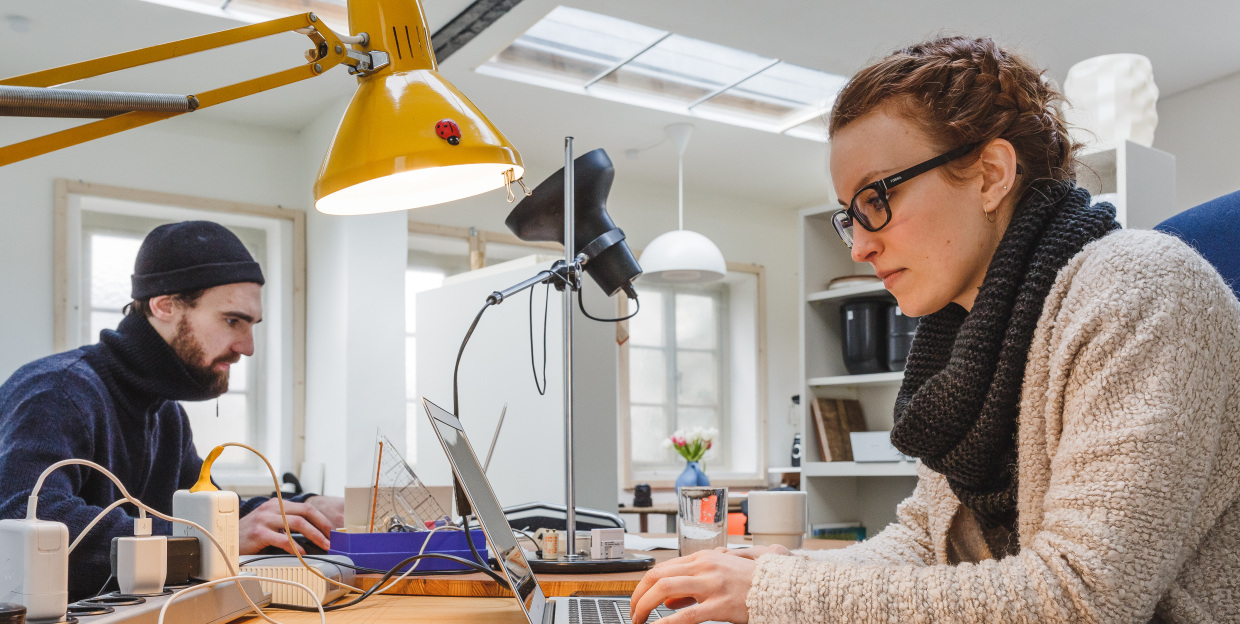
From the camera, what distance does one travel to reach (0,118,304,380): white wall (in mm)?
4293

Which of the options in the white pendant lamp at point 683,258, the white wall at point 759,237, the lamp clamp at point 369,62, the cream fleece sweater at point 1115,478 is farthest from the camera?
the white wall at point 759,237

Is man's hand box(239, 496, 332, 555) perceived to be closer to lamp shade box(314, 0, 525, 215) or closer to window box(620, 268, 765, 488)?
lamp shade box(314, 0, 525, 215)

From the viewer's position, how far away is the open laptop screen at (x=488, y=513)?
973 mm

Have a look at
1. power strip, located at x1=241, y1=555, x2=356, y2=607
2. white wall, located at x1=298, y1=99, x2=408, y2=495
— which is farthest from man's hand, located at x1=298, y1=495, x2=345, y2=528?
white wall, located at x1=298, y1=99, x2=408, y2=495

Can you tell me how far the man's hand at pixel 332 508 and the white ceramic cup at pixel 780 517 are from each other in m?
0.78

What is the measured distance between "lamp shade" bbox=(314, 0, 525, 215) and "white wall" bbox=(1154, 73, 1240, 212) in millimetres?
4252

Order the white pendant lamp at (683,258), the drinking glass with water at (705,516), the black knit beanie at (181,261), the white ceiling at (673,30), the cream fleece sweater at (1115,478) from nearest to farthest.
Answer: the cream fleece sweater at (1115,478) → the drinking glass with water at (705,516) → the black knit beanie at (181,261) → the white ceiling at (673,30) → the white pendant lamp at (683,258)

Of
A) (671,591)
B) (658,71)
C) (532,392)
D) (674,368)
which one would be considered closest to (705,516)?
→ (671,591)

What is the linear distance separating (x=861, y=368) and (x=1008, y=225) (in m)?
2.74

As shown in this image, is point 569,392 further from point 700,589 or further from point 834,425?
point 834,425

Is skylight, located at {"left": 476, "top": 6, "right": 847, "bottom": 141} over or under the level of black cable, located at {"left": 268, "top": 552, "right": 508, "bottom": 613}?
over

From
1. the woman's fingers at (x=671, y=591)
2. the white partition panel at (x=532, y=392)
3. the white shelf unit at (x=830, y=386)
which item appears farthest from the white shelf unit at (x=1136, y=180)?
the woman's fingers at (x=671, y=591)

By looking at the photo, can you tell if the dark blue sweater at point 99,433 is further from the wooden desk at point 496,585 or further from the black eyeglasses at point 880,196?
the black eyeglasses at point 880,196

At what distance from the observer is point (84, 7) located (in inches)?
Result: 141
